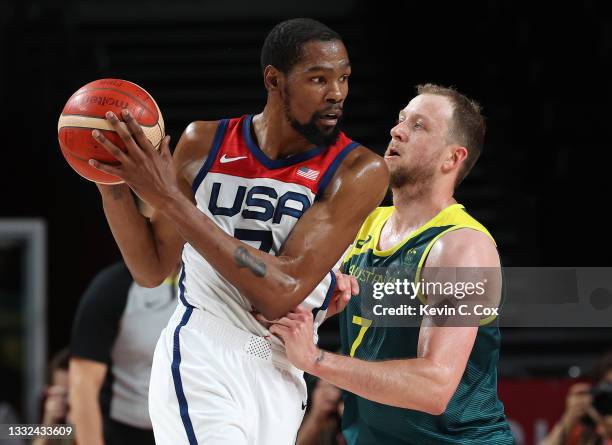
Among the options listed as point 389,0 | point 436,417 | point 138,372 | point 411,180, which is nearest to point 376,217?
point 411,180

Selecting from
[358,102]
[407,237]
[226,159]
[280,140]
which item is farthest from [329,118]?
[358,102]

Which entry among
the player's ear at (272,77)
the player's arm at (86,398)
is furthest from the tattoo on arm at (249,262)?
the player's arm at (86,398)

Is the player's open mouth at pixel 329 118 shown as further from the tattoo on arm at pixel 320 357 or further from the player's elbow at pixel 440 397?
the player's elbow at pixel 440 397

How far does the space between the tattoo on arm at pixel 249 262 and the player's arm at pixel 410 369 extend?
0.25 metres

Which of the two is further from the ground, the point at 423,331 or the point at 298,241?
the point at 298,241

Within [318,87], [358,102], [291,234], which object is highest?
[358,102]

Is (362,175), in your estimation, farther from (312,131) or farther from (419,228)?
(419,228)

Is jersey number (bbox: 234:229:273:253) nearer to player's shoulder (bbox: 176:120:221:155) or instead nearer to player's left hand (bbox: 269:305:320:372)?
player's left hand (bbox: 269:305:320:372)

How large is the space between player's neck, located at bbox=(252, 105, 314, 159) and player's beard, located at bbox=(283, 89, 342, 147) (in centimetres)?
2

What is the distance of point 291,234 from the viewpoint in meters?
2.93

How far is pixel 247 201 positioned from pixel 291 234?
18 cm

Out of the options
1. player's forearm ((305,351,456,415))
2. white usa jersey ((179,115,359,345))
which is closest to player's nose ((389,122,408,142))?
white usa jersey ((179,115,359,345))

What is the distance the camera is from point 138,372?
15.7 feet

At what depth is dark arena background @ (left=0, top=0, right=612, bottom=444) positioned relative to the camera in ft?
26.0
